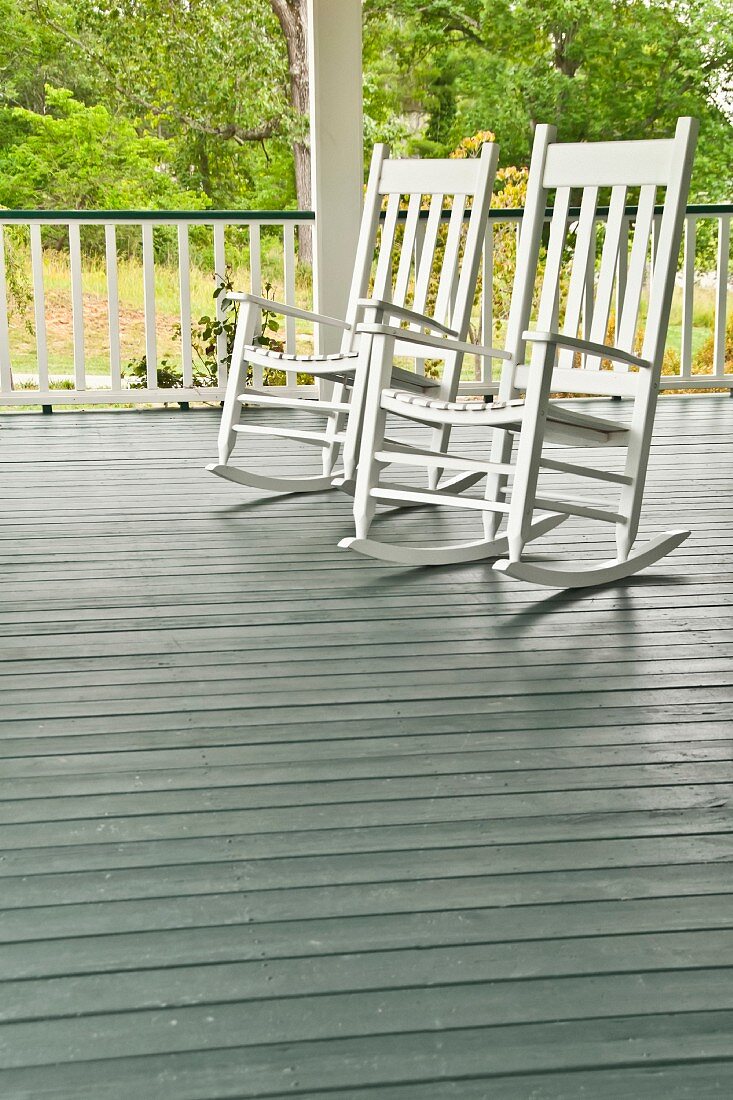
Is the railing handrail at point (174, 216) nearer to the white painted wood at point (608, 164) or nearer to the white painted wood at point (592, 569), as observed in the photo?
the white painted wood at point (608, 164)

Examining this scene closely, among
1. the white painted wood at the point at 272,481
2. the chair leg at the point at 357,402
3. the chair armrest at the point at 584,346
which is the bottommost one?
the white painted wood at the point at 272,481

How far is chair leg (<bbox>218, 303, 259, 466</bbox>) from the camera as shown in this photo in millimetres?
3916

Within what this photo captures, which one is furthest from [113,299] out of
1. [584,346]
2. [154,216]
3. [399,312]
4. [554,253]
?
[584,346]

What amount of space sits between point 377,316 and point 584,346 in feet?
3.25

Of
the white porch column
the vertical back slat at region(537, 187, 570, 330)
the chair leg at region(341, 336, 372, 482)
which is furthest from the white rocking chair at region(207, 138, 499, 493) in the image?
the white porch column

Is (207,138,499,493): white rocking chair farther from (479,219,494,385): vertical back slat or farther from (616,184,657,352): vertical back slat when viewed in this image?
(479,219,494,385): vertical back slat

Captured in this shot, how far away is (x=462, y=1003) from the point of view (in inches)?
50.2

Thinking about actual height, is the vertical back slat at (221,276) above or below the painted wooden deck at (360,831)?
above

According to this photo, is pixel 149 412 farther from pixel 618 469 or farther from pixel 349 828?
pixel 349 828

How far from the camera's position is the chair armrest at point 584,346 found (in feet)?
8.89

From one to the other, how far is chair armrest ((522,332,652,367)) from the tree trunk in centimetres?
1083

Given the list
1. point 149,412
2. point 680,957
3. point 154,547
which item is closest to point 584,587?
point 154,547

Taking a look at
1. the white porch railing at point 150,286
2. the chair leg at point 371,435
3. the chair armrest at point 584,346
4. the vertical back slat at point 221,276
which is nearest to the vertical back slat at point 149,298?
the white porch railing at point 150,286

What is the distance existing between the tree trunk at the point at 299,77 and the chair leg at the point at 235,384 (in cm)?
967
